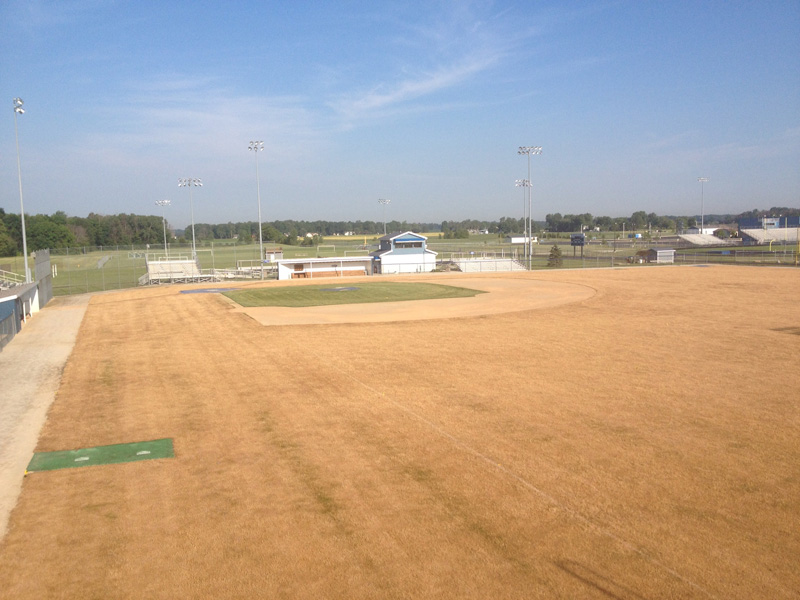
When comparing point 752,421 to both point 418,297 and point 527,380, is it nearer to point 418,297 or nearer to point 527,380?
point 527,380

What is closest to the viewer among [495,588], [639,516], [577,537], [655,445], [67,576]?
[495,588]

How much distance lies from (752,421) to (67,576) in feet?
36.6

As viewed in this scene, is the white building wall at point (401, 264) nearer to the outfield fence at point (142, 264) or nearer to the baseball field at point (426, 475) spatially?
the outfield fence at point (142, 264)

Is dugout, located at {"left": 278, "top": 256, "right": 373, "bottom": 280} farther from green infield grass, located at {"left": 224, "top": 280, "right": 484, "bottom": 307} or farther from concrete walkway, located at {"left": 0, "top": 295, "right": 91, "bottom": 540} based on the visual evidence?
concrete walkway, located at {"left": 0, "top": 295, "right": 91, "bottom": 540}

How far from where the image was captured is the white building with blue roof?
60.4 metres

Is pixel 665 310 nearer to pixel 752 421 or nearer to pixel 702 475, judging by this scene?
pixel 752 421

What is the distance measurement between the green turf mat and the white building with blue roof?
4957cm

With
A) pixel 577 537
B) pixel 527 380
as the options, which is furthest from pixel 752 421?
pixel 577 537

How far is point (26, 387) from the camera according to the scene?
15.0 metres

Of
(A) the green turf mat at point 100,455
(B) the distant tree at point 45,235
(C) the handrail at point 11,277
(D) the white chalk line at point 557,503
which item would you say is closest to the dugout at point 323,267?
(C) the handrail at point 11,277

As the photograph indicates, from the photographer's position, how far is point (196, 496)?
8203mm

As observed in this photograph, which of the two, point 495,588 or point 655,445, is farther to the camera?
point 655,445

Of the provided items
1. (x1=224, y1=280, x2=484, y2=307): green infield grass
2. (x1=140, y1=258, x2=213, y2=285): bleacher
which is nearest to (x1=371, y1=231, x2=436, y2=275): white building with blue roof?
(x1=140, y1=258, x2=213, y2=285): bleacher

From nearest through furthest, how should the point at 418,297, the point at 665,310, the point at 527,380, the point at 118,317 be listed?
the point at 527,380 → the point at 665,310 → the point at 118,317 → the point at 418,297
